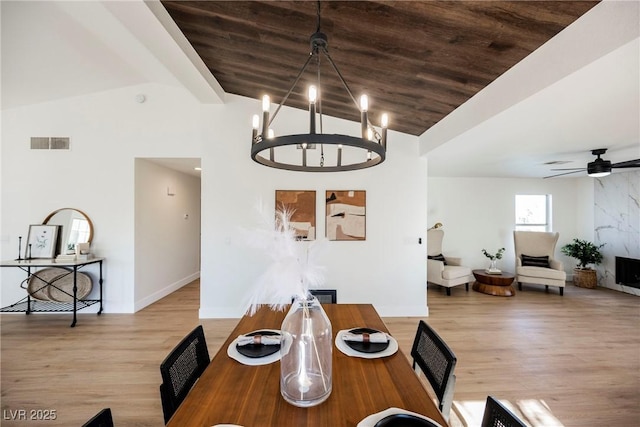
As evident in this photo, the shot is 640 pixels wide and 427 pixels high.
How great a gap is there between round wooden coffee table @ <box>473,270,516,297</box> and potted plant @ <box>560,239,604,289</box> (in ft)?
5.77

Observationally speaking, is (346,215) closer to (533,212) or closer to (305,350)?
(305,350)

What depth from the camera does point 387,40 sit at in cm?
215

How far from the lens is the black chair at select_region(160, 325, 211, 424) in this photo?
1134 millimetres

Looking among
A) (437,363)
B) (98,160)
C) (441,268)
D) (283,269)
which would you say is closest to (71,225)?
(98,160)

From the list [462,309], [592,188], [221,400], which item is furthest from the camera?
[592,188]

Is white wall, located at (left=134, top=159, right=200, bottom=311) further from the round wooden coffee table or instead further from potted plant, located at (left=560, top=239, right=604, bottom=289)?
potted plant, located at (left=560, top=239, right=604, bottom=289)

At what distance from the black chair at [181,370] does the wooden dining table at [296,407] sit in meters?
0.11

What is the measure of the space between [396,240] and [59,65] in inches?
183

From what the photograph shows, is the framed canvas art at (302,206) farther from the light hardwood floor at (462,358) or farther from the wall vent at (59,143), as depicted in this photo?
the wall vent at (59,143)

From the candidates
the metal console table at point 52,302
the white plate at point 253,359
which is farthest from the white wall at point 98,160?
the white plate at point 253,359

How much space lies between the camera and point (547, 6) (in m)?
1.59

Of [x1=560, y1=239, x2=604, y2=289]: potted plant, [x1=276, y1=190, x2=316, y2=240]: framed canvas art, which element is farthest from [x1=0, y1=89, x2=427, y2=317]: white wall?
[x1=560, y1=239, x2=604, y2=289]: potted plant

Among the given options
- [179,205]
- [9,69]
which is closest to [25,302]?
[179,205]

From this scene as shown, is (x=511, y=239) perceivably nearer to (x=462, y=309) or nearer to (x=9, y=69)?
(x=462, y=309)
